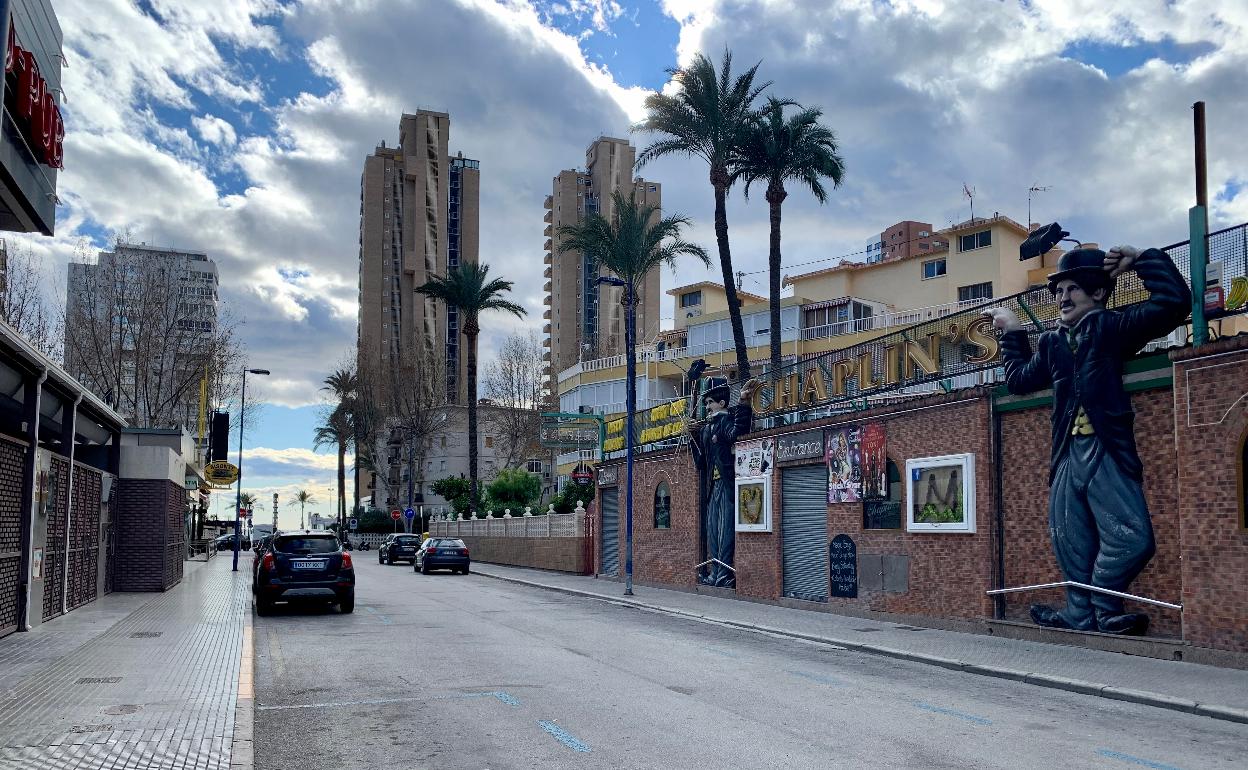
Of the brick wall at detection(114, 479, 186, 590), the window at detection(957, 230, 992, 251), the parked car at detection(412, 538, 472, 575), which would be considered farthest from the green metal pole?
the window at detection(957, 230, 992, 251)

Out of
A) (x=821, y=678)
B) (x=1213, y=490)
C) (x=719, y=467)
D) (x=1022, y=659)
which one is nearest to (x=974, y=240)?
(x=719, y=467)

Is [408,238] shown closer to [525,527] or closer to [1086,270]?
[525,527]

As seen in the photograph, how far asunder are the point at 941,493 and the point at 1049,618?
3.24 metres

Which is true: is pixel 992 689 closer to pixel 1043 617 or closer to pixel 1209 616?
pixel 1209 616

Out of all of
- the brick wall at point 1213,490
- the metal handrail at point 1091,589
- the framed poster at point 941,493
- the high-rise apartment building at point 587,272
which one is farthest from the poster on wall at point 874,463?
the high-rise apartment building at point 587,272

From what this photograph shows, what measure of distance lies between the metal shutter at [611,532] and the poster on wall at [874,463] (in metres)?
16.0

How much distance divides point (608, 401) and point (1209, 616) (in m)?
51.9

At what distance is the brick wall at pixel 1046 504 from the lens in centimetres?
1425

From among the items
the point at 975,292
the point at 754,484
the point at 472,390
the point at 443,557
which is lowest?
the point at 443,557

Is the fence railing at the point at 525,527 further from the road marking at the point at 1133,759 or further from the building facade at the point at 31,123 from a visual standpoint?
the road marking at the point at 1133,759

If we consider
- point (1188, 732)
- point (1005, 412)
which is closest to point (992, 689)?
point (1188, 732)

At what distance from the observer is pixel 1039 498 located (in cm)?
1662

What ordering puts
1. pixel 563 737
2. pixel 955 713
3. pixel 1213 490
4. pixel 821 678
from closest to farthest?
pixel 563 737, pixel 955 713, pixel 821 678, pixel 1213 490

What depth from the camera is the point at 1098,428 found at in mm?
15117
